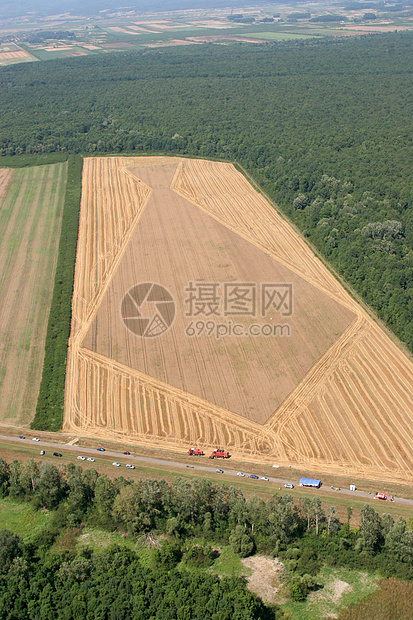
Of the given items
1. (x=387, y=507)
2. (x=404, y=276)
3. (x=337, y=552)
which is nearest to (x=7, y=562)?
(x=337, y=552)

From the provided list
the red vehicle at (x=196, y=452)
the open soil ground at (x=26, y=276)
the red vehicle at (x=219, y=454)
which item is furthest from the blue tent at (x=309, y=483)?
the open soil ground at (x=26, y=276)

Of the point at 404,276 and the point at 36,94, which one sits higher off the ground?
the point at 36,94

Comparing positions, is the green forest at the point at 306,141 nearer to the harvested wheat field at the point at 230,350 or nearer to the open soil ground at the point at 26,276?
the harvested wheat field at the point at 230,350

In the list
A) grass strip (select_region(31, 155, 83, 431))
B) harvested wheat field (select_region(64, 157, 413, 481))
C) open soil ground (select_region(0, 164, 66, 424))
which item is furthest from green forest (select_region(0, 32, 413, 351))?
grass strip (select_region(31, 155, 83, 431))

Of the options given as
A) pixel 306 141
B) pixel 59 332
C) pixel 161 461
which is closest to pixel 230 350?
pixel 161 461

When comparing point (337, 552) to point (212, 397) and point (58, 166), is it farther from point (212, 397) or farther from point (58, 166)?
point (58, 166)

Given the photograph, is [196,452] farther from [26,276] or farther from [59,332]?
[26,276]

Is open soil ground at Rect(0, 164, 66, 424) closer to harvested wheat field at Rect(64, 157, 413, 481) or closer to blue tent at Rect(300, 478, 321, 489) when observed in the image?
harvested wheat field at Rect(64, 157, 413, 481)
